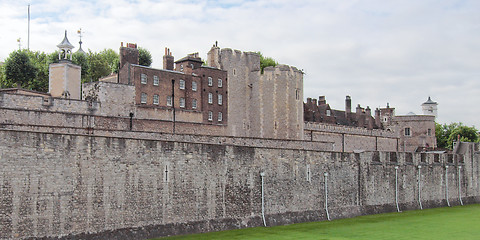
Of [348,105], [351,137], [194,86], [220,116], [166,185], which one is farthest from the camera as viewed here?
[348,105]

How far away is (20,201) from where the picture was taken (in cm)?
1880

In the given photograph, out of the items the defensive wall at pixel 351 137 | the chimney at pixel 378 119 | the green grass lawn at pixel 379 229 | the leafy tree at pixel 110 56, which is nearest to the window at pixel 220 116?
the defensive wall at pixel 351 137

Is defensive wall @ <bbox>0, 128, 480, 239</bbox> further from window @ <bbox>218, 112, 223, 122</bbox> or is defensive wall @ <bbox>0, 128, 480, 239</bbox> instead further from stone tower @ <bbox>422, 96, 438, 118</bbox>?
stone tower @ <bbox>422, 96, 438, 118</bbox>

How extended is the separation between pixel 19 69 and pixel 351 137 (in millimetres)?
34650

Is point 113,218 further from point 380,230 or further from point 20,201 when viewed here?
point 380,230

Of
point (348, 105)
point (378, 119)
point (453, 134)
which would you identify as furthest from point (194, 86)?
point (453, 134)

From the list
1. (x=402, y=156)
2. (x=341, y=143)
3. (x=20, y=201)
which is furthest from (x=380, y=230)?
(x=341, y=143)

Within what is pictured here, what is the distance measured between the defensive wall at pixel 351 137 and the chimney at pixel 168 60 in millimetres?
14747

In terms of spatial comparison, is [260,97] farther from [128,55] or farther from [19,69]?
[19,69]

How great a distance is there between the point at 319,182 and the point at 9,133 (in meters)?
17.0

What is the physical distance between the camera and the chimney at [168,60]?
155 ft

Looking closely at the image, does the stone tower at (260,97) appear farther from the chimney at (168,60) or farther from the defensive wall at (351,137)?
the defensive wall at (351,137)

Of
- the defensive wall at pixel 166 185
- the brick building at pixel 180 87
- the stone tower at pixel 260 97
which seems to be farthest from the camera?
the stone tower at pixel 260 97

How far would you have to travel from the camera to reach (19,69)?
175ft
